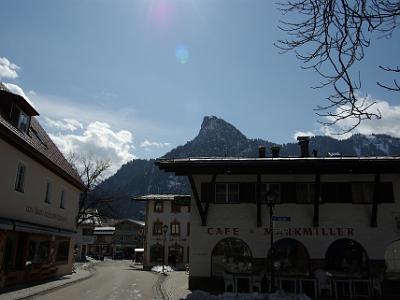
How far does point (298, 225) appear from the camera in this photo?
2002 cm

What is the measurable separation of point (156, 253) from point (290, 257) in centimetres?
3637

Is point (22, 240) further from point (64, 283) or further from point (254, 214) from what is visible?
point (254, 214)

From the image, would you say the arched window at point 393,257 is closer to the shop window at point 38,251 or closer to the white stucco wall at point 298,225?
the white stucco wall at point 298,225

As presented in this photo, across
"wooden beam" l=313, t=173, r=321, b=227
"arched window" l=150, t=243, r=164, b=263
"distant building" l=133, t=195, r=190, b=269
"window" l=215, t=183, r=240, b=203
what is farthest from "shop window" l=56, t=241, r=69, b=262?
"arched window" l=150, t=243, r=164, b=263

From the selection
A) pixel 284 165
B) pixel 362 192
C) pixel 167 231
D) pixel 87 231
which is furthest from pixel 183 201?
pixel 87 231

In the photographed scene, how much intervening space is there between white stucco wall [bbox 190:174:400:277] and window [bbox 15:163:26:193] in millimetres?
8147

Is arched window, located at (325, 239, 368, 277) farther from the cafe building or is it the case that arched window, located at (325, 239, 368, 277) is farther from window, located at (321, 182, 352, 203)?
window, located at (321, 182, 352, 203)

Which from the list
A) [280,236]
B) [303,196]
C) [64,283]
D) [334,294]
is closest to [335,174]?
[303,196]

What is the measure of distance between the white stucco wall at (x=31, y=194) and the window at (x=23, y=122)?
1711 mm

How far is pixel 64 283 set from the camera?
21.6 metres

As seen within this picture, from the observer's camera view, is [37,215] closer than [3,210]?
No

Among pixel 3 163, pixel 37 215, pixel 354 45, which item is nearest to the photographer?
pixel 354 45

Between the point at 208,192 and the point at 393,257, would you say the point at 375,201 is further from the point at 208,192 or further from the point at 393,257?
the point at 208,192

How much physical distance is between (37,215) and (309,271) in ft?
45.4
